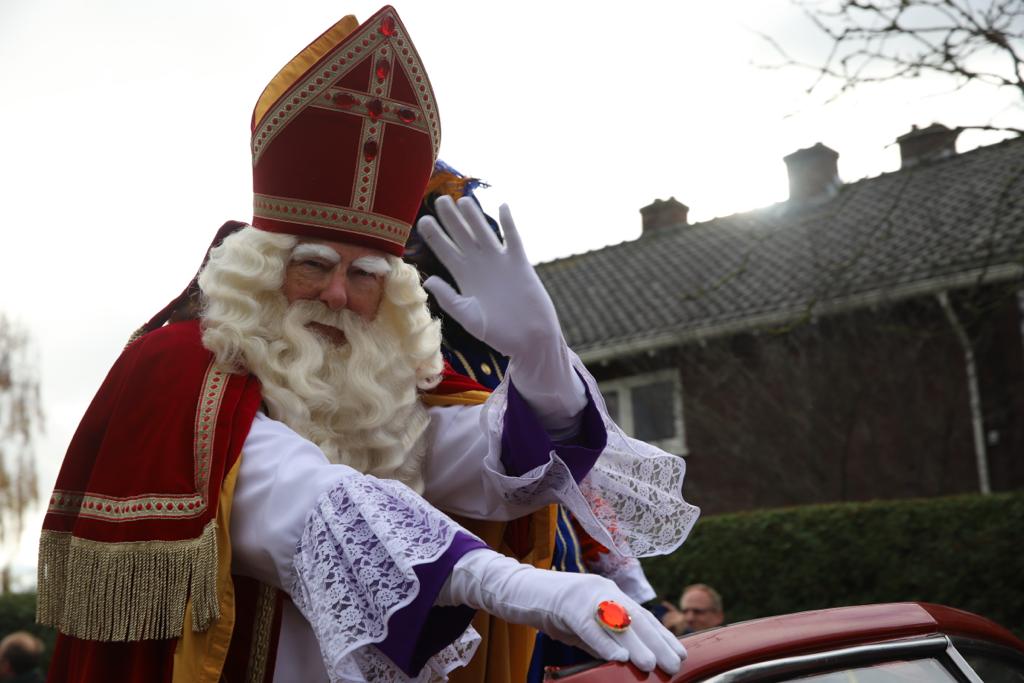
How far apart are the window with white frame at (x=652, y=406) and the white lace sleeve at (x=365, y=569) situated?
41.0ft

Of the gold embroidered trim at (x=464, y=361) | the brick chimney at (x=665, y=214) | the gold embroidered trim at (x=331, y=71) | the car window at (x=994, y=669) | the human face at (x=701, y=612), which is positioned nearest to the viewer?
the car window at (x=994, y=669)

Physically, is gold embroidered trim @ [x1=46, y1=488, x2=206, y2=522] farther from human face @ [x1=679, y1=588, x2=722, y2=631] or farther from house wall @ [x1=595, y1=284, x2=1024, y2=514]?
house wall @ [x1=595, y1=284, x2=1024, y2=514]

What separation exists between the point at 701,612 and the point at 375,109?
4.78 m

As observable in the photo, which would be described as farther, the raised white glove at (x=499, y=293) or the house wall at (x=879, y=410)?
the house wall at (x=879, y=410)

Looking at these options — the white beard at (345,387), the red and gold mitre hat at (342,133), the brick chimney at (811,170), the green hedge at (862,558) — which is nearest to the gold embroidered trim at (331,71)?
the red and gold mitre hat at (342,133)

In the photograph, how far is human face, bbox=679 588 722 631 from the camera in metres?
6.81

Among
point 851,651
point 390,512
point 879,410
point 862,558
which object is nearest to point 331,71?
point 390,512

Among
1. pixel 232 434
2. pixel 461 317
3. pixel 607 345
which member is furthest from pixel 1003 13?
pixel 607 345

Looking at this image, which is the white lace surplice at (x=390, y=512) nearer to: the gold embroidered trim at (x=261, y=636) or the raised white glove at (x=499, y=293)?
the gold embroidered trim at (x=261, y=636)

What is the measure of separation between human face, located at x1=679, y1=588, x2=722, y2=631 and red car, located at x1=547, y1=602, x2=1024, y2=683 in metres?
4.36

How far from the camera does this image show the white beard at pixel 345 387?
265 centimetres

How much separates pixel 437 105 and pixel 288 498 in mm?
1147

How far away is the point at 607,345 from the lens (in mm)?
15922

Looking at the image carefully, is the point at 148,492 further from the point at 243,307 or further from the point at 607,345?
the point at 607,345
